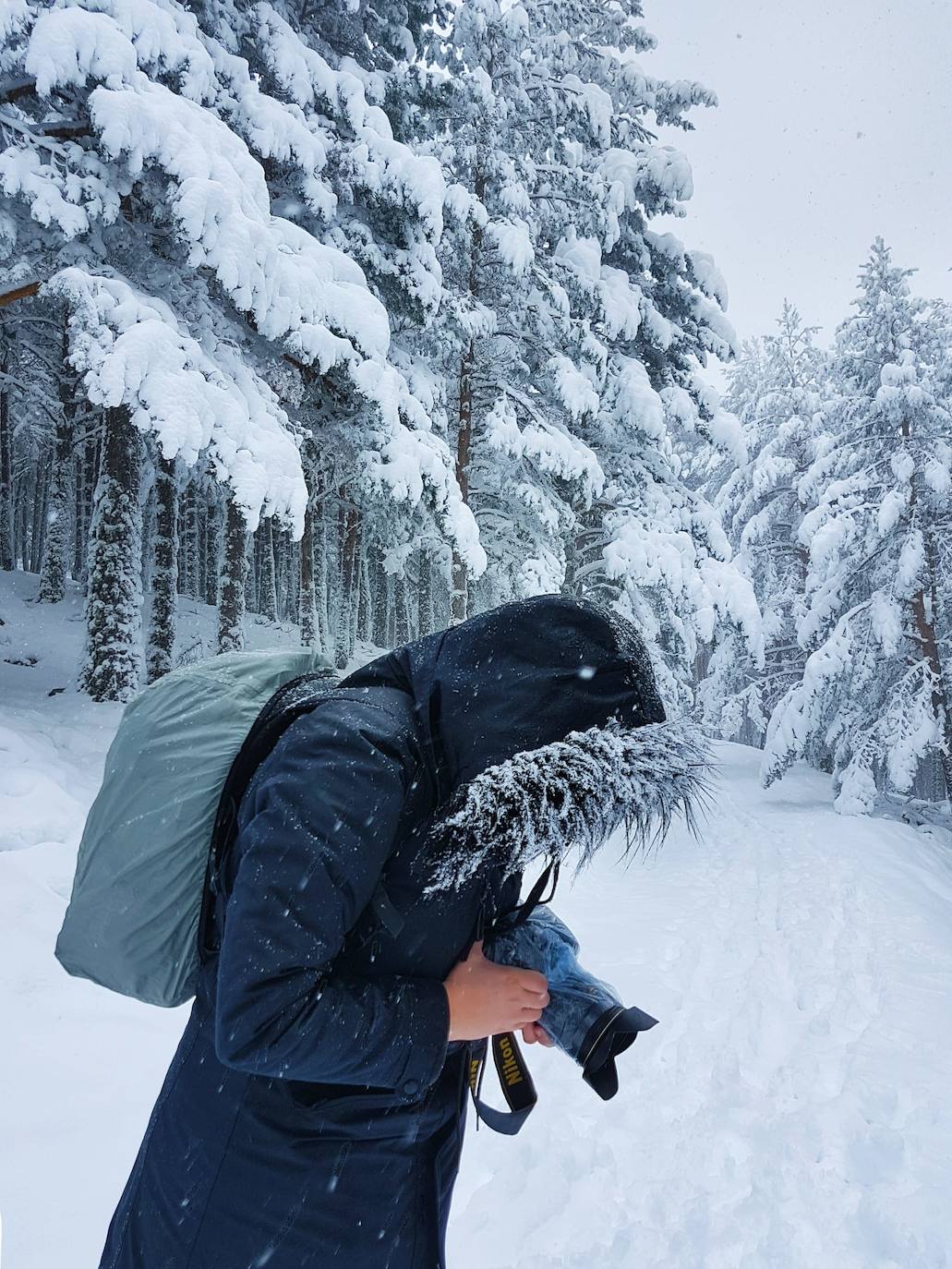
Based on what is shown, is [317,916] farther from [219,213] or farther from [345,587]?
[345,587]

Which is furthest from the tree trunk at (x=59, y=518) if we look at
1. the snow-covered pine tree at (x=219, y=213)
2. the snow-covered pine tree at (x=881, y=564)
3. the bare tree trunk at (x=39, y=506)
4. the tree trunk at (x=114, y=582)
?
the snow-covered pine tree at (x=881, y=564)

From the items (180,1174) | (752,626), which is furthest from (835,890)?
(180,1174)

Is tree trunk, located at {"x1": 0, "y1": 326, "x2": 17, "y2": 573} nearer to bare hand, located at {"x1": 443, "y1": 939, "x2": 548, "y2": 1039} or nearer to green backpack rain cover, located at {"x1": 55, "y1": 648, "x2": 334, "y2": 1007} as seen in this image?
green backpack rain cover, located at {"x1": 55, "y1": 648, "x2": 334, "y2": 1007}

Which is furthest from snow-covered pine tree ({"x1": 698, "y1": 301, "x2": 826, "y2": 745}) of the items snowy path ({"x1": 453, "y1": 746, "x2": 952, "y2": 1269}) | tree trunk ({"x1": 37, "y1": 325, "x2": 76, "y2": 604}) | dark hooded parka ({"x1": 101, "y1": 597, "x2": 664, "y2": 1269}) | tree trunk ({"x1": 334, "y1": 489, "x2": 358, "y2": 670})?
dark hooded parka ({"x1": 101, "y1": 597, "x2": 664, "y2": 1269})

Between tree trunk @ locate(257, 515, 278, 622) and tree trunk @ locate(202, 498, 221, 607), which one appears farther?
tree trunk @ locate(202, 498, 221, 607)

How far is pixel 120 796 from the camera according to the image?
137 cm

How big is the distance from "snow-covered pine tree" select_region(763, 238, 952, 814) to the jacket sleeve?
14.8 m

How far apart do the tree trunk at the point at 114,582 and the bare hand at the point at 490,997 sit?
837 cm

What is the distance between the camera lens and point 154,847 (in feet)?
4.32

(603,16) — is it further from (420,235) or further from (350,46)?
(420,235)

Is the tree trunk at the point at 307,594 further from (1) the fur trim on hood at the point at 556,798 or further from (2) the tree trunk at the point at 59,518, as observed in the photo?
(1) the fur trim on hood at the point at 556,798

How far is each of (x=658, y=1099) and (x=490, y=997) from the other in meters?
3.93

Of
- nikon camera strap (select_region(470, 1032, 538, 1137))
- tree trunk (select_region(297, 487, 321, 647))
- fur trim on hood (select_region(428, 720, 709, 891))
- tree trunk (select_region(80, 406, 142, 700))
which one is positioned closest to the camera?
fur trim on hood (select_region(428, 720, 709, 891))

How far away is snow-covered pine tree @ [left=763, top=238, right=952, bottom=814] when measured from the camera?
558 inches
